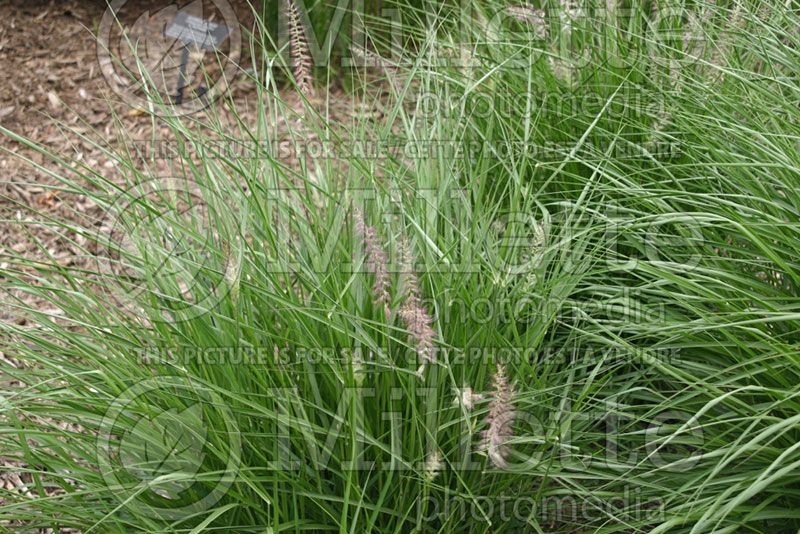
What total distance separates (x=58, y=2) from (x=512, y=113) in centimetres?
400

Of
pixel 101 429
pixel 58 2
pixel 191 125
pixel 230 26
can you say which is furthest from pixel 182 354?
pixel 58 2

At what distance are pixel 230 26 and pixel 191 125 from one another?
2.97 feet

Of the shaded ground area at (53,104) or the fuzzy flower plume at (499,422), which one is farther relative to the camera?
the shaded ground area at (53,104)

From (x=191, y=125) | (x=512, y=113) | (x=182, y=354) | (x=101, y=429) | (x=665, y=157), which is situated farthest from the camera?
(x=191, y=125)

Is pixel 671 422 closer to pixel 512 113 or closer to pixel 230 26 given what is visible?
pixel 512 113

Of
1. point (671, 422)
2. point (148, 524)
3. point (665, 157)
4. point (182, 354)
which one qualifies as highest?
point (665, 157)

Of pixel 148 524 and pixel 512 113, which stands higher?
pixel 512 113

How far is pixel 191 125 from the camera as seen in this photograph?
5.08 meters

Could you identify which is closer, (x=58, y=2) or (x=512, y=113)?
(x=512, y=113)

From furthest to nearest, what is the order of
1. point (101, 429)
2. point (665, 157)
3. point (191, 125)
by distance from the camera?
1. point (191, 125)
2. point (665, 157)
3. point (101, 429)

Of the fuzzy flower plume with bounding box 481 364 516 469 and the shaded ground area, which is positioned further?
the shaded ground area

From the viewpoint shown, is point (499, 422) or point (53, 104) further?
point (53, 104)

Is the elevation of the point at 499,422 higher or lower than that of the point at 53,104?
higher

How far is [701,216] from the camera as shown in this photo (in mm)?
2207
